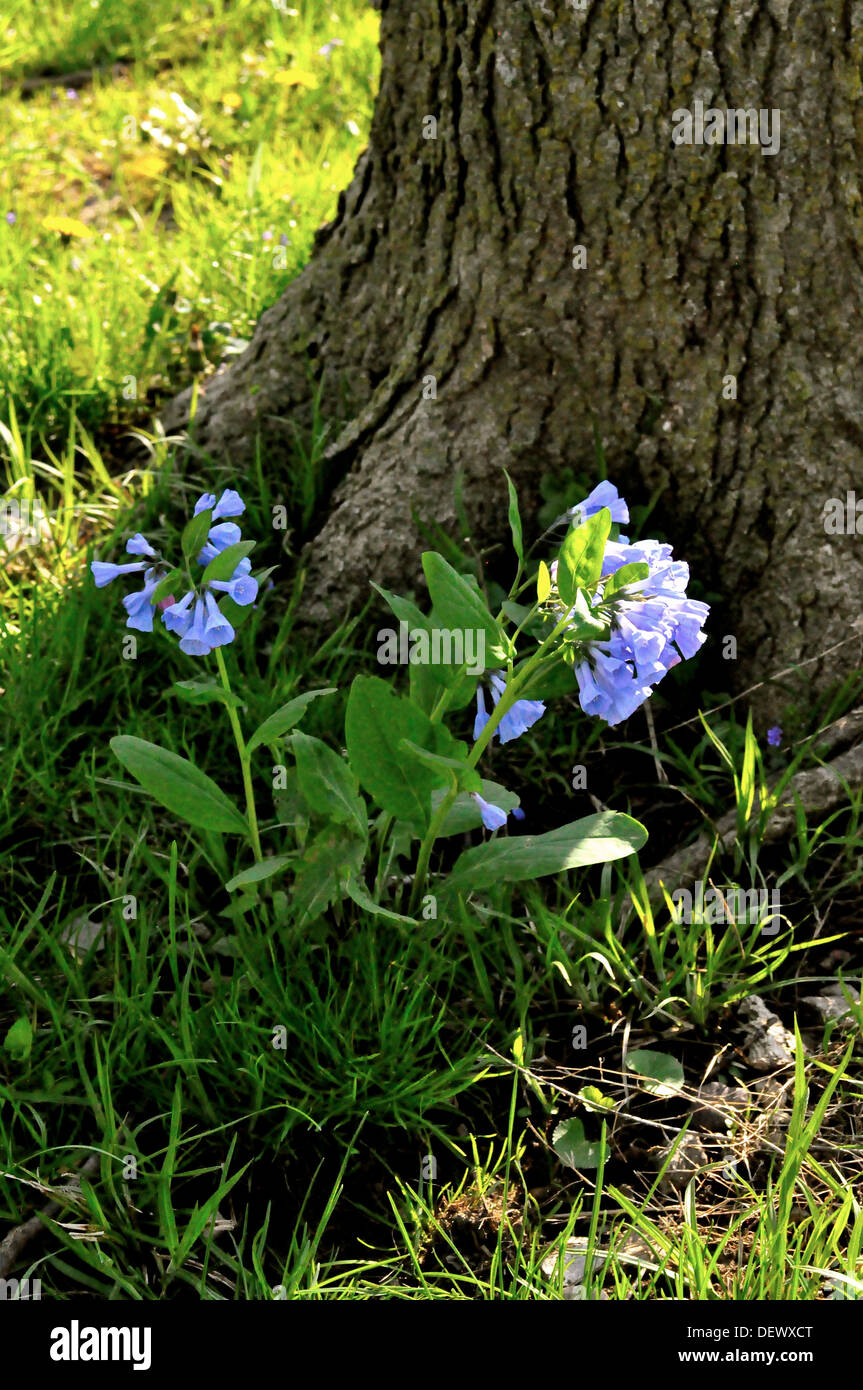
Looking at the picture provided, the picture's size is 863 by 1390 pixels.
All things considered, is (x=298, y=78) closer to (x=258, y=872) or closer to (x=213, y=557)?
(x=213, y=557)

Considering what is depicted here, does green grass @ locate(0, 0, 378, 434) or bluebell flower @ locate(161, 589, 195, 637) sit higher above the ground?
green grass @ locate(0, 0, 378, 434)

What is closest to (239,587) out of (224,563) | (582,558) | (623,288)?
(224,563)

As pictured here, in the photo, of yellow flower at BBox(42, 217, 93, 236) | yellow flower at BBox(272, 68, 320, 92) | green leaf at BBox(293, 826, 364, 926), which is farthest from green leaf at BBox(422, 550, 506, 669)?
yellow flower at BBox(272, 68, 320, 92)

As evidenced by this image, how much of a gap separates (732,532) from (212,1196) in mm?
1502

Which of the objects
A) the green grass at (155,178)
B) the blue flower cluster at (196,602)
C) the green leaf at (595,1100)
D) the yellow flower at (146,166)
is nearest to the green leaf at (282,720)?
the blue flower cluster at (196,602)

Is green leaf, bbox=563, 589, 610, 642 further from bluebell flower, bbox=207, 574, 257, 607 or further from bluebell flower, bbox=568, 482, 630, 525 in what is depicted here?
bluebell flower, bbox=207, 574, 257, 607

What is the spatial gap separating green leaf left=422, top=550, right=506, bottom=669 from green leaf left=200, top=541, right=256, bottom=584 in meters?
0.25

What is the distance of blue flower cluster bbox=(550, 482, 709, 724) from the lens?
5.20 ft

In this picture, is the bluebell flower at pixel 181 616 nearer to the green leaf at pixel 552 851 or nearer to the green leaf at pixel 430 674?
the green leaf at pixel 430 674

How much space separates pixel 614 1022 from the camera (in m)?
2.06

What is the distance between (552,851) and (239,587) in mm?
582

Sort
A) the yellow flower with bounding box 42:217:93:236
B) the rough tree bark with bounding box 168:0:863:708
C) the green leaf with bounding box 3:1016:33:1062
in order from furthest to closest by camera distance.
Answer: the yellow flower with bounding box 42:217:93:236 < the rough tree bark with bounding box 168:0:863:708 < the green leaf with bounding box 3:1016:33:1062

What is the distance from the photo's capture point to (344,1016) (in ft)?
6.31

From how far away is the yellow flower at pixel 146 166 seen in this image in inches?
159
